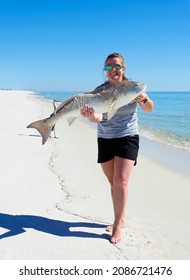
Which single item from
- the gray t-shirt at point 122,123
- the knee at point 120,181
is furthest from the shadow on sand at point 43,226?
the gray t-shirt at point 122,123

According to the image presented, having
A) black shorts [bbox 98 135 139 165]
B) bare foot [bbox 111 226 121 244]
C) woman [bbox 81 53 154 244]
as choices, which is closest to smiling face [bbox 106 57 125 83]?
woman [bbox 81 53 154 244]

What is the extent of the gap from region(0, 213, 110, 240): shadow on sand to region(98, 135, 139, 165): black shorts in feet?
3.24

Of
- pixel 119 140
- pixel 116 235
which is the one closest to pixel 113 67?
pixel 119 140

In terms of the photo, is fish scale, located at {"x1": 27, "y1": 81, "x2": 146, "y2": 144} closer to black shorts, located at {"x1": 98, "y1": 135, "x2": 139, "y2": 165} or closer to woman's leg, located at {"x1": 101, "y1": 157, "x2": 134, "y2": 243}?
black shorts, located at {"x1": 98, "y1": 135, "x2": 139, "y2": 165}

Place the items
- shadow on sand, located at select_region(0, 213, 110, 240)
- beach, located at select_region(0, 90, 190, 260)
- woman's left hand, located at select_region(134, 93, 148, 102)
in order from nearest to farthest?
woman's left hand, located at select_region(134, 93, 148, 102)
beach, located at select_region(0, 90, 190, 260)
shadow on sand, located at select_region(0, 213, 110, 240)

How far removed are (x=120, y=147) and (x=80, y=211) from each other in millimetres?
1476

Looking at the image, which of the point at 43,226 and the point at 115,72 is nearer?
the point at 115,72

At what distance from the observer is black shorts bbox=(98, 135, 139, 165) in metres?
4.28

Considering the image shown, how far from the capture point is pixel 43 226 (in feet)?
15.3

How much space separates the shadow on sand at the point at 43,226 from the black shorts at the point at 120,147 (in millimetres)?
987

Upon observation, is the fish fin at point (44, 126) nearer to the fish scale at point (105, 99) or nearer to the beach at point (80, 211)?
the fish scale at point (105, 99)

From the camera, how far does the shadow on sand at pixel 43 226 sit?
4.48 m

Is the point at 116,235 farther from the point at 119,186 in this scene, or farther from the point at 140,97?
the point at 140,97
